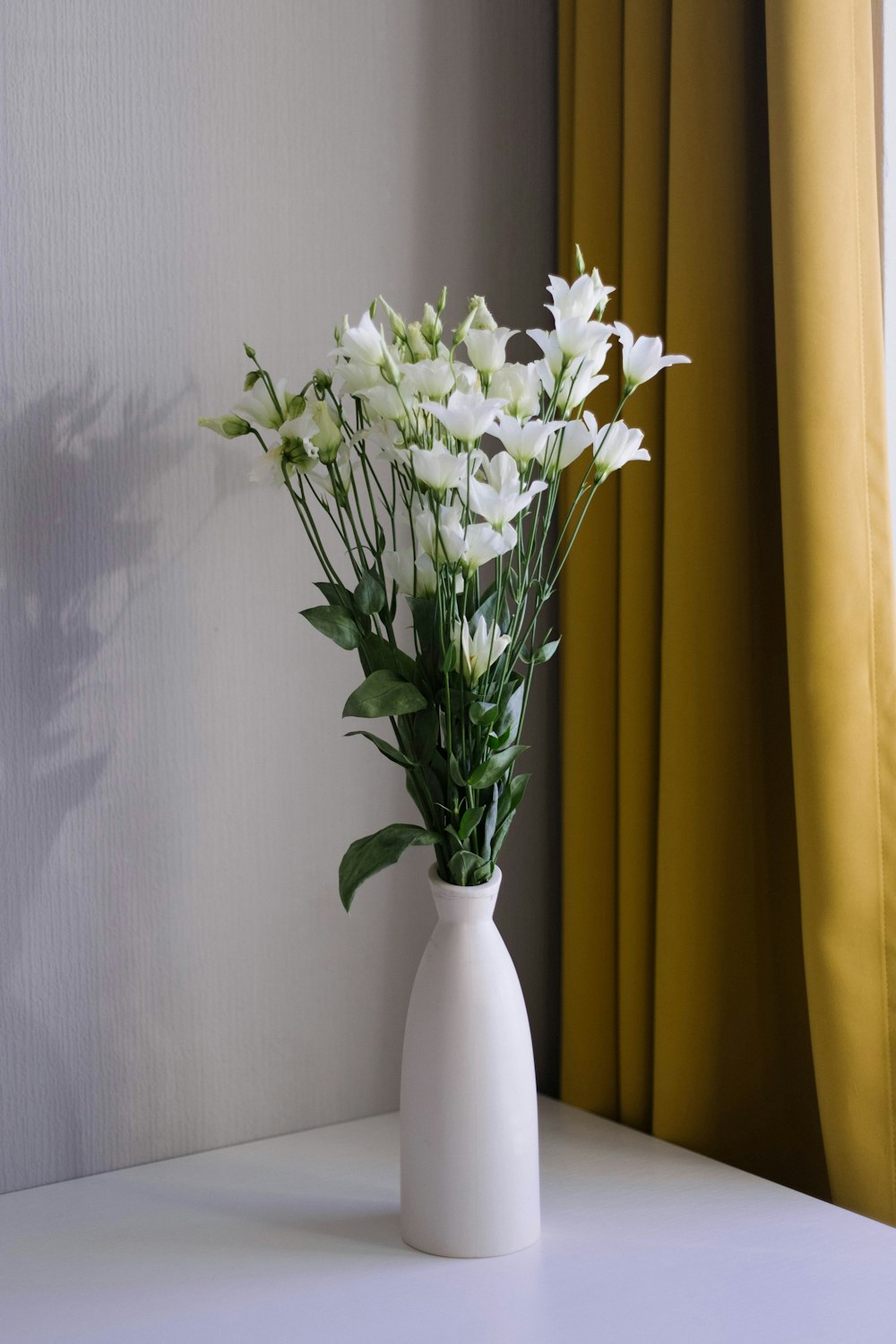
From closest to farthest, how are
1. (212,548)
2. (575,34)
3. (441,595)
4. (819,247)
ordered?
(441,595) < (819,247) < (212,548) < (575,34)

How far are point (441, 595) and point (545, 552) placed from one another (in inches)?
16.2

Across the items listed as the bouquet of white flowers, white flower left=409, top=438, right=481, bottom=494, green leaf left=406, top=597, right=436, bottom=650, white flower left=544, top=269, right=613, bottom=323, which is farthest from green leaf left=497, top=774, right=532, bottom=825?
white flower left=544, top=269, right=613, bottom=323

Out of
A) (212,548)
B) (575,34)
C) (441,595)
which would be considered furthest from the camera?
(575,34)

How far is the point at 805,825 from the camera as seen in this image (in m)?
0.98

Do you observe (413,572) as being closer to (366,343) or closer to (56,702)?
(366,343)

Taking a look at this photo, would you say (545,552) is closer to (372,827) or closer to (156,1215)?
(372,827)

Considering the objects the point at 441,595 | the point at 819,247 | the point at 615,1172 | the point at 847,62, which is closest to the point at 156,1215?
the point at 615,1172

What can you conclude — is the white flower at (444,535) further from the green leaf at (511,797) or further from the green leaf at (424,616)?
the green leaf at (511,797)

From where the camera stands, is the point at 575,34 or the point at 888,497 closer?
the point at 888,497

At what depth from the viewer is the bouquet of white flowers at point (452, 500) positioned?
0.83 meters

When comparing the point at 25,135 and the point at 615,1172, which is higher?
the point at 25,135

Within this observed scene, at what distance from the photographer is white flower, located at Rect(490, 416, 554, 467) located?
834mm

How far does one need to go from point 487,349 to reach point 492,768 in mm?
285

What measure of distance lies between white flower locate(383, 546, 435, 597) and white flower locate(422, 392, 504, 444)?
0.33 feet
